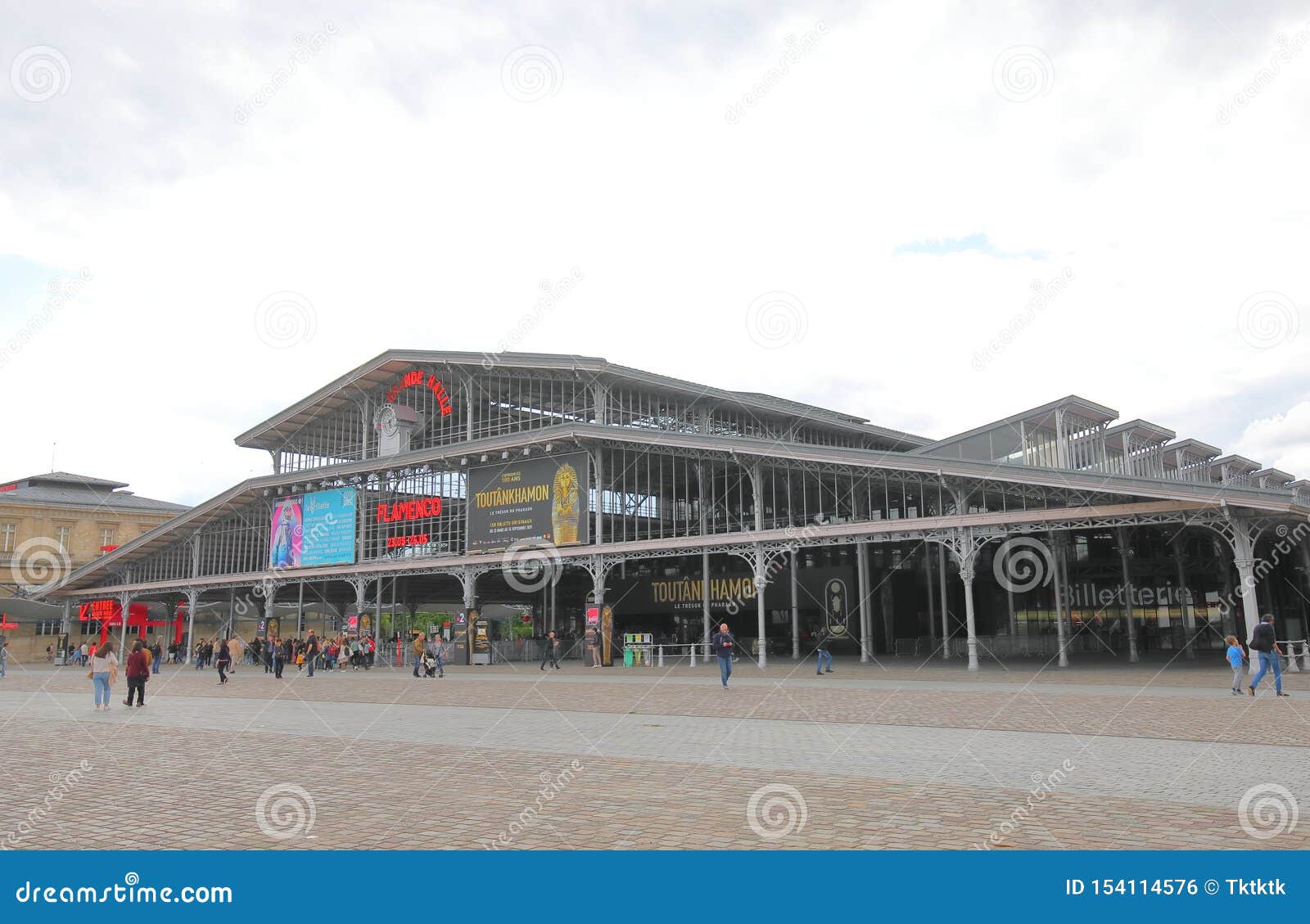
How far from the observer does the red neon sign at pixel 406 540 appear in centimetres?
4088

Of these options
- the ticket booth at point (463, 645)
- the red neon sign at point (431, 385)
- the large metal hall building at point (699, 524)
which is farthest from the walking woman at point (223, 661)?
the red neon sign at point (431, 385)

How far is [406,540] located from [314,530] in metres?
5.44

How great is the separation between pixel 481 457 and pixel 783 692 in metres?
21.3

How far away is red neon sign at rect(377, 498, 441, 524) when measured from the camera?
40531 mm

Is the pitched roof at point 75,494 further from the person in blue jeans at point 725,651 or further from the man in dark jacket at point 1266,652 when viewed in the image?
the man in dark jacket at point 1266,652

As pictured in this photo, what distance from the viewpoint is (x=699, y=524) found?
122 feet

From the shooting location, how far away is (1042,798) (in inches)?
308

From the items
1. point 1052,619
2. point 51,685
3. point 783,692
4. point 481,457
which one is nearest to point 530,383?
point 481,457

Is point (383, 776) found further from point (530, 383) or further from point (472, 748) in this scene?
point (530, 383)

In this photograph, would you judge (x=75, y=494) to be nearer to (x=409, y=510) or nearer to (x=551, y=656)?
(x=409, y=510)

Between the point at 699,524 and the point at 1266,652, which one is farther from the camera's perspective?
the point at 699,524

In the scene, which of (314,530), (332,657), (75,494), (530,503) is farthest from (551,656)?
(75,494)

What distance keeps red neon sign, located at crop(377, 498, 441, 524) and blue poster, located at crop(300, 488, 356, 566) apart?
5.17ft

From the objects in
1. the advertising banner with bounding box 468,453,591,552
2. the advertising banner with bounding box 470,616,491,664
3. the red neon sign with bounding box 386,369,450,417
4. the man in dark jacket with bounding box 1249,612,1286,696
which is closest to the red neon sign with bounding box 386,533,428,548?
the advertising banner with bounding box 468,453,591,552
